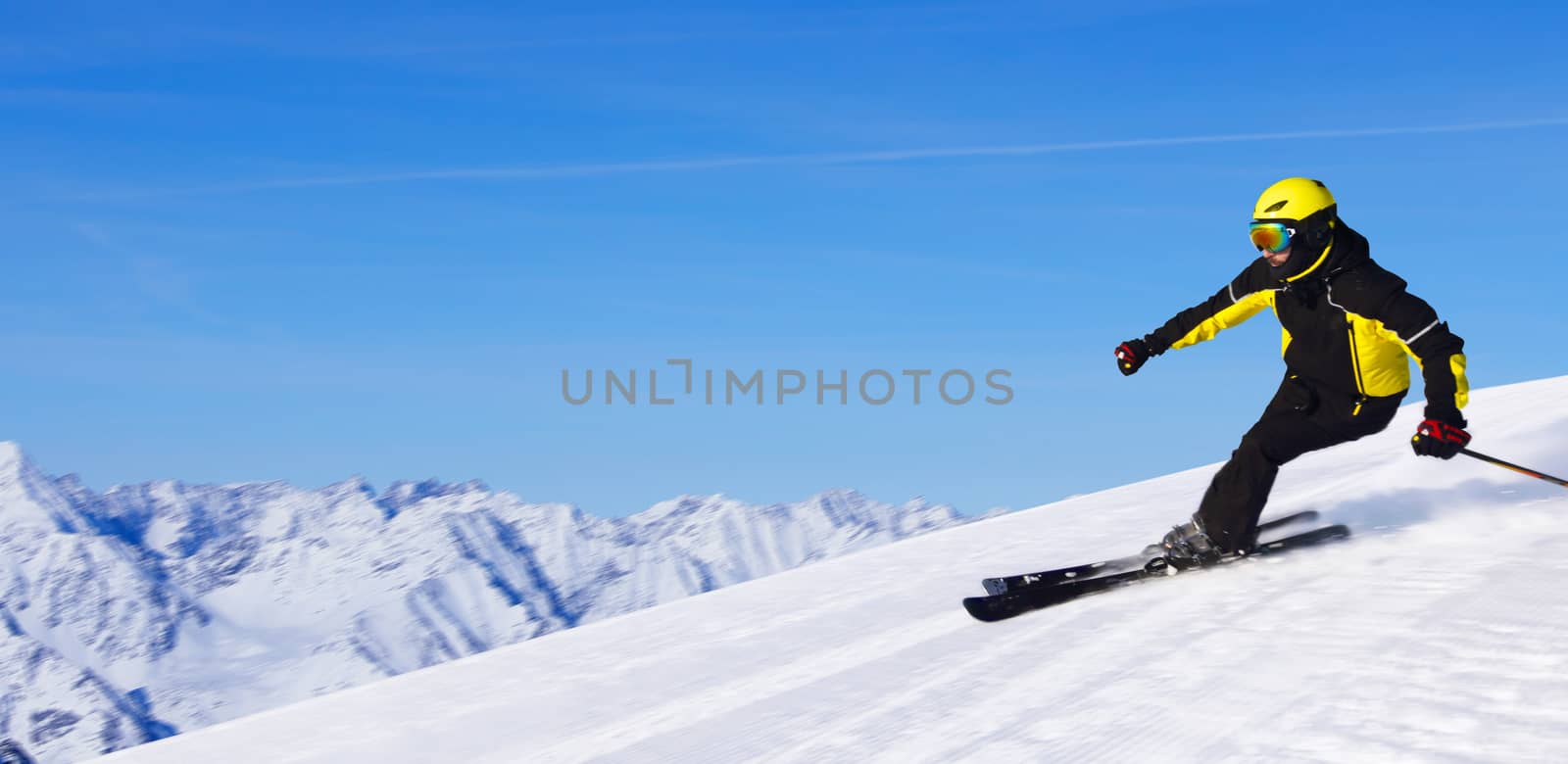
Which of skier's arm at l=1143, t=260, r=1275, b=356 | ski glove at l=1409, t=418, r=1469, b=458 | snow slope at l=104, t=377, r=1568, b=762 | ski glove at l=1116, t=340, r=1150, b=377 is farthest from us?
ski glove at l=1116, t=340, r=1150, b=377

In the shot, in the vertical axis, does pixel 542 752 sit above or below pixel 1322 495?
below

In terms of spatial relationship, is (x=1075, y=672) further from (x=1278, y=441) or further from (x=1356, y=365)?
(x=1356, y=365)

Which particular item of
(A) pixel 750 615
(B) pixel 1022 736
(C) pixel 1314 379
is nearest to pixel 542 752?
(B) pixel 1022 736

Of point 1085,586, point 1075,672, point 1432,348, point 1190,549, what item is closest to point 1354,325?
point 1432,348

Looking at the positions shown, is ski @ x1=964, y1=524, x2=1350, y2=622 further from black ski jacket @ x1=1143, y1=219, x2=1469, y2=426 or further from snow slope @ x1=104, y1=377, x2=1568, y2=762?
A: black ski jacket @ x1=1143, y1=219, x2=1469, y2=426

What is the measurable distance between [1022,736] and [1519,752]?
47.3 inches

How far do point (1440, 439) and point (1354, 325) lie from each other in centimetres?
70

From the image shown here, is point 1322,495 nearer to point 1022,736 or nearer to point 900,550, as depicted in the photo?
point 900,550

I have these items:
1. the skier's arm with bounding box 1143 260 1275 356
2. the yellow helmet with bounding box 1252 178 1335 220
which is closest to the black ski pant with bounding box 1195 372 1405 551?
the skier's arm with bounding box 1143 260 1275 356

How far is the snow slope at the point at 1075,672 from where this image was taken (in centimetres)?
335

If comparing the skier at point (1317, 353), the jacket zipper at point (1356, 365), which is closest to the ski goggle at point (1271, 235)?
the skier at point (1317, 353)

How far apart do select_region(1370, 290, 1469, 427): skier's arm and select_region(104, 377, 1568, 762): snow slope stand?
0.61 metres

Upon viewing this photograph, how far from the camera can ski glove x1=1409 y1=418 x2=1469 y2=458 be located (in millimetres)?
4723

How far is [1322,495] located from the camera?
23.2ft
